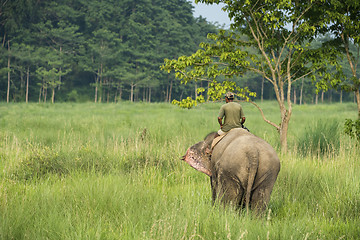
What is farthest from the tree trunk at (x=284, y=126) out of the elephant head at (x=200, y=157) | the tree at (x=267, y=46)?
the elephant head at (x=200, y=157)

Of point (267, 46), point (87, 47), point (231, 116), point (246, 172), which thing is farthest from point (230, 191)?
point (87, 47)

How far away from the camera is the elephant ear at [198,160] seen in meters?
5.52

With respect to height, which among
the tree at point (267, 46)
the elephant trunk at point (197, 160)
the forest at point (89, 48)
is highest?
the forest at point (89, 48)

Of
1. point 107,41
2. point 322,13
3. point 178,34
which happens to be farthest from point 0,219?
point 178,34

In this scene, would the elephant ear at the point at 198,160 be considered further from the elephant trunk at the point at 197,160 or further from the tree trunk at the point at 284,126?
the tree trunk at the point at 284,126

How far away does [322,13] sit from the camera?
10195mm

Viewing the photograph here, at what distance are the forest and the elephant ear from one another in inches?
1776

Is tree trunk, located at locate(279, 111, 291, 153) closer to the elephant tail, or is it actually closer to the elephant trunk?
the elephant trunk

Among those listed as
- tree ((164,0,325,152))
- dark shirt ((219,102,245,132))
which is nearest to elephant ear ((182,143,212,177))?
dark shirt ((219,102,245,132))

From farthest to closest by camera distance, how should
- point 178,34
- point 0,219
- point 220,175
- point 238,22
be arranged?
point 178,34, point 238,22, point 220,175, point 0,219

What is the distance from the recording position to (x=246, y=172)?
4.49 metres

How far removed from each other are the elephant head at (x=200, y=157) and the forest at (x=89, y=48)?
45110 millimetres

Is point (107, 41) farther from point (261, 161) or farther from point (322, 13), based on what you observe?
point (261, 161)

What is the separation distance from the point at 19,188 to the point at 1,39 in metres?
51.5
